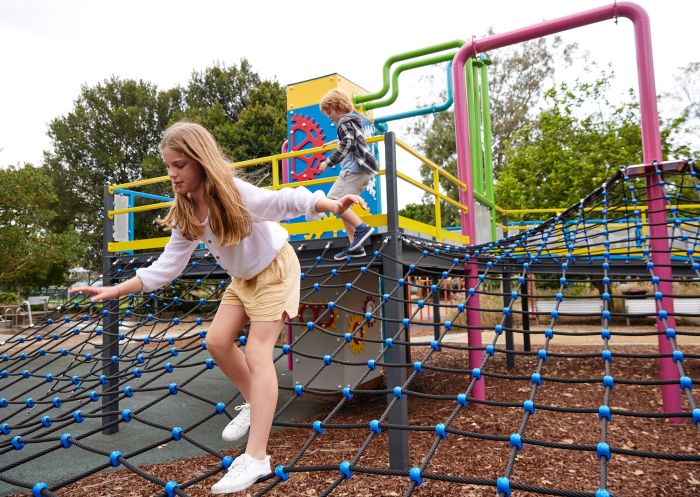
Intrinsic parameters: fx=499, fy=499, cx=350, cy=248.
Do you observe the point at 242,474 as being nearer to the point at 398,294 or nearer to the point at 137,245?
the point at 398,294

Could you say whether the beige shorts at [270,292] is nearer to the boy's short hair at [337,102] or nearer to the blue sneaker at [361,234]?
the blue sneaker at [361,234]

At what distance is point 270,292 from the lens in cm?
165

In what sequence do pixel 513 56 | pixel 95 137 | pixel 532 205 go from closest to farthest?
pixel 532 205
pixel 513 56
pixel 95 137

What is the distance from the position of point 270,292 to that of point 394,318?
1.70 meters

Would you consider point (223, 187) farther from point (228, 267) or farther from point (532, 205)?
point (532, 205)

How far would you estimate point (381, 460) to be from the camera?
11.6 ft

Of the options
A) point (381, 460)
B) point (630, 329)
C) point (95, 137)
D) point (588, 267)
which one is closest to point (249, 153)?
point (95, 137)

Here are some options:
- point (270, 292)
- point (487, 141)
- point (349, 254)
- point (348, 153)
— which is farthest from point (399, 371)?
point (487, 141)

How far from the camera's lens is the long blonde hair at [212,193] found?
5.08 ft

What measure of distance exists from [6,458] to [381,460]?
304cm

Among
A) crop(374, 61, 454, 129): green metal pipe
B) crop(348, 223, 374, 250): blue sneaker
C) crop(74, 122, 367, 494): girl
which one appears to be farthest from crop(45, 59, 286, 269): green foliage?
crop(74, 122, 367, 494): girl

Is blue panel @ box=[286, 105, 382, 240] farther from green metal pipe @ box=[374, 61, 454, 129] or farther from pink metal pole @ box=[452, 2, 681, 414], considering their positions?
pink metal pole @ box=[452, 2, 681, 414]

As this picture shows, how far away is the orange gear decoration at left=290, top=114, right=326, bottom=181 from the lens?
5258mm

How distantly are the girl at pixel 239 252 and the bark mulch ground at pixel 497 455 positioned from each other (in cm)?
184
